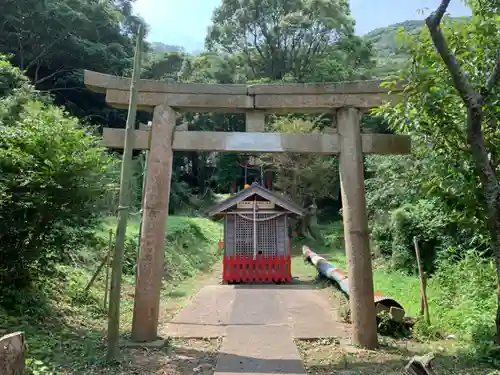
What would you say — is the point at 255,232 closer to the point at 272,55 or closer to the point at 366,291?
the point at 366,291

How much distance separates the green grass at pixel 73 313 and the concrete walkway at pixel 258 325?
3.24 feet

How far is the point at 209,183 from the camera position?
36938 millimetres

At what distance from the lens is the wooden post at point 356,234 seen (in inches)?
221

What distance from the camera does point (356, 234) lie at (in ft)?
19.0

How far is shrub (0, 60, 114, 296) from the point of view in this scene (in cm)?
555

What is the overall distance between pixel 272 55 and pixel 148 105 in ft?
108

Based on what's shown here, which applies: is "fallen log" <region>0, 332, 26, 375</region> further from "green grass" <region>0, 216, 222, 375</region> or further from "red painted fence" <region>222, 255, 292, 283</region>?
"red painted fence" <region>222, 255, 292, 283</region>

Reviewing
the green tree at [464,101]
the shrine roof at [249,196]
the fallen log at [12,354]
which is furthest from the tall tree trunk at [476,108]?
the shrine roof at [249,196]

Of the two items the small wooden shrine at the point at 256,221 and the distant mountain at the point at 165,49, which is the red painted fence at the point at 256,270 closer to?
the small wooden shrine at the point at 256,221

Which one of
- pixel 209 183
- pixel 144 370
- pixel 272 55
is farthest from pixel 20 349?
pixel 272 55

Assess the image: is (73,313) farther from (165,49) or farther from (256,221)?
(165,49)

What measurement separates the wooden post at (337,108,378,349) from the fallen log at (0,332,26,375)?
431 cm

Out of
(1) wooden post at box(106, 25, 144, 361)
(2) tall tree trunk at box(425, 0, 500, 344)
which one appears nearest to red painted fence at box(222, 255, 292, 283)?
(1) wooden post at box(106, 25, 144, 361)

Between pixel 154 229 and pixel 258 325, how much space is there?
276 centimetres
